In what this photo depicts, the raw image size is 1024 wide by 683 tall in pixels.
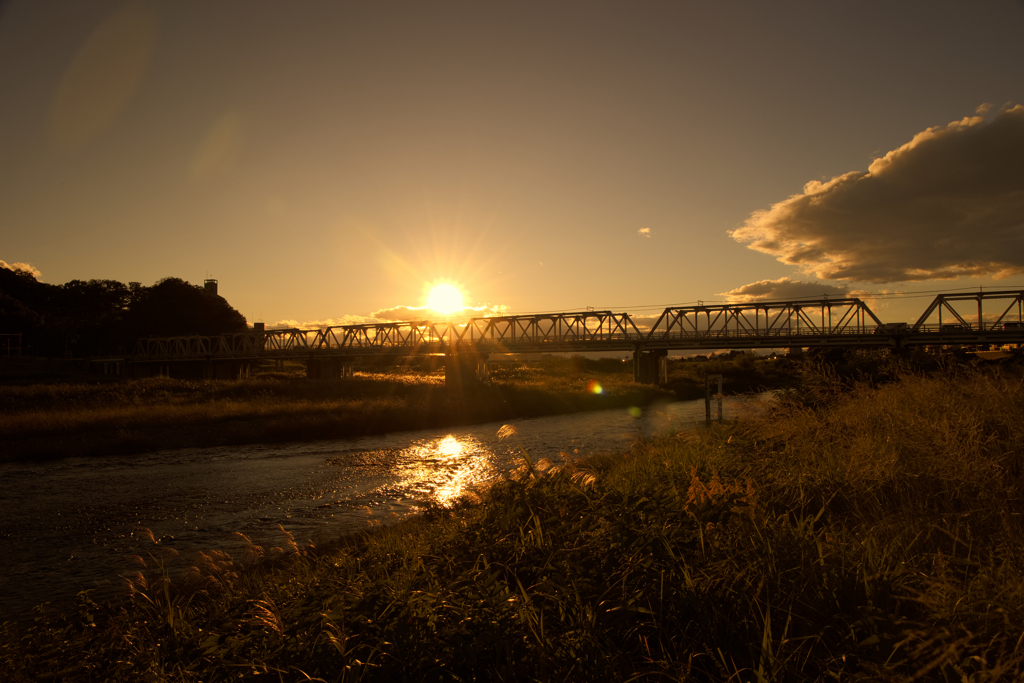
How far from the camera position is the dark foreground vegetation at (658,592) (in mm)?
3748

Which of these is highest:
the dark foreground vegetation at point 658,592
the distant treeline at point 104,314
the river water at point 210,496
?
the distant treeline at point 104,314

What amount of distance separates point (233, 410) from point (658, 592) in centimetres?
3623

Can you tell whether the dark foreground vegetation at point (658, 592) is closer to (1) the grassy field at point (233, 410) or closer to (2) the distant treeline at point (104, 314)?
(1) the grassy field at point (233, 410)

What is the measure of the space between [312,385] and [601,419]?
93.0 ft

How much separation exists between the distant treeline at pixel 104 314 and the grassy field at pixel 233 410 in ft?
188

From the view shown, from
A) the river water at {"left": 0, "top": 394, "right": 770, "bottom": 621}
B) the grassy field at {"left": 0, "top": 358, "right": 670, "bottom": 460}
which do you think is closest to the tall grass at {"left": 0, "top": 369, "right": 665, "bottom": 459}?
the grassy field at {"left": 0, "top": 358, "right": 670, "bottom": 460}

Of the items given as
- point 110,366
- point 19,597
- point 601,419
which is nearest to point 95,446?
point 19,597

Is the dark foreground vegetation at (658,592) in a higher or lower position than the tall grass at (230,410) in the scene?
higher

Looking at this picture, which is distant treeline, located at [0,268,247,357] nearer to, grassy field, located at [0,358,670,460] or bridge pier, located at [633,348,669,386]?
grassy field, located at [0,358,670,460]

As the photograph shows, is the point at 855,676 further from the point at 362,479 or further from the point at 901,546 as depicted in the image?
the point at 362,479

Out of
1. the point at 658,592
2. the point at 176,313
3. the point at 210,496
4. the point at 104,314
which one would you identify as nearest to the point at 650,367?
the point at 210,496


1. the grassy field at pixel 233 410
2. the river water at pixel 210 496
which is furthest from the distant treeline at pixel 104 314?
the river water at pixel 210 496

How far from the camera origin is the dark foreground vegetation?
12.3 ft

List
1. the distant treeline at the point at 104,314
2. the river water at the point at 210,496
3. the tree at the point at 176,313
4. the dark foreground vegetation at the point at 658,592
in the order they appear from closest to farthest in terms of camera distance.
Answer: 1. the dark foreground vegetation at the point at 658,592
2. the river water at the point at 210,496
3. the distant treeline at the point at 104,314
4. the tree at the point at 176,313
